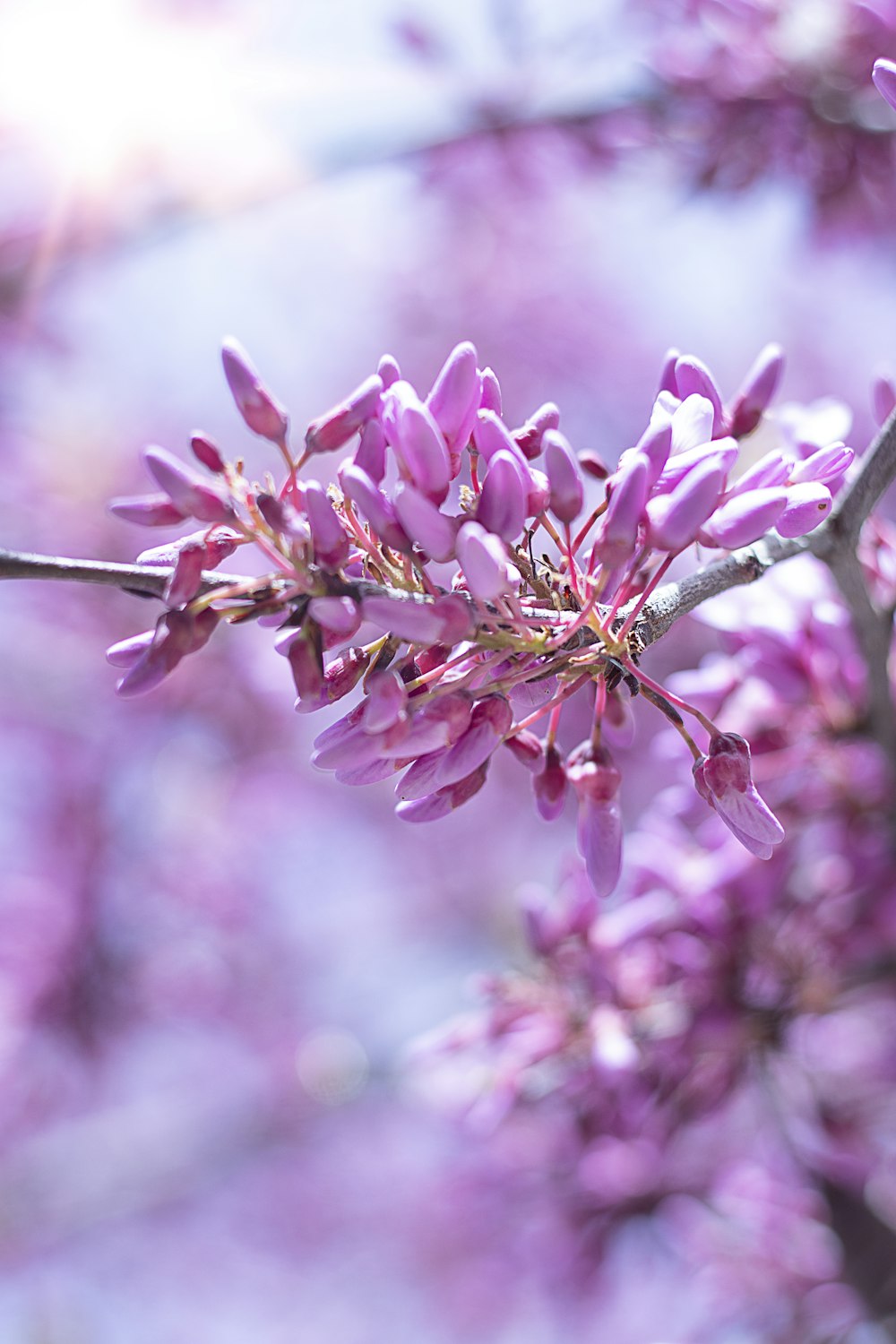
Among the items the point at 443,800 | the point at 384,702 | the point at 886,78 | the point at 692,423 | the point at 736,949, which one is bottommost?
the point at 736,949

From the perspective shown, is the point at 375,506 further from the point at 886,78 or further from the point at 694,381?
the point at 886,78

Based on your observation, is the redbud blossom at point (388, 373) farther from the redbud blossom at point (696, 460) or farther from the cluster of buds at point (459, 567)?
the redbud blossom at point (696, 460)

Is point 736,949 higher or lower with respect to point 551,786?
lower

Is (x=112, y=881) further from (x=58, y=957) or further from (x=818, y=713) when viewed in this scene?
(x=818, y=713)

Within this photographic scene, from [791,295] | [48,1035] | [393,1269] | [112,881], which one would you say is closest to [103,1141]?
[48,1035]

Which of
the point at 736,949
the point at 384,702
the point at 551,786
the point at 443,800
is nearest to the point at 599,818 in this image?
the point at 551,786

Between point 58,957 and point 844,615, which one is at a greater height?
point 844,615

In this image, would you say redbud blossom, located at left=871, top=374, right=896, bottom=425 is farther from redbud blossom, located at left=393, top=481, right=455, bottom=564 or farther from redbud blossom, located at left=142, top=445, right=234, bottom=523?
redbud blossom, located at left=142, top=445, right=234, bottom=523
